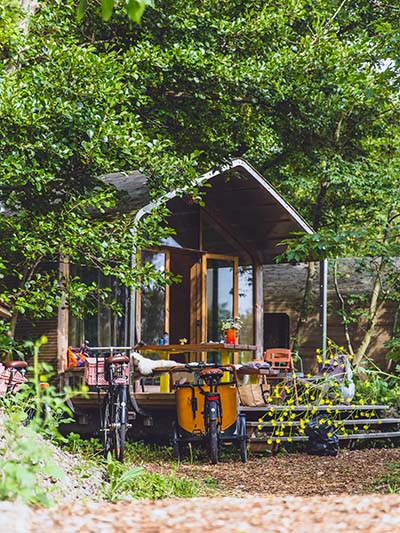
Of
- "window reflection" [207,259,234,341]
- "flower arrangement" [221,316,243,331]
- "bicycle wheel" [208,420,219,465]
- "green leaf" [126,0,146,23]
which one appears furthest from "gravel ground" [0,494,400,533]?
"window reflection" [207,259,234,341]

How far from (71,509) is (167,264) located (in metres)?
9.86

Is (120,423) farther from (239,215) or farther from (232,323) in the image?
(239,215)

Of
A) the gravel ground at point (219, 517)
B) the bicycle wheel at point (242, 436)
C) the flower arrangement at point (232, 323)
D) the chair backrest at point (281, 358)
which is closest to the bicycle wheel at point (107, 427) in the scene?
the bicycle wheel at point (242, 436)

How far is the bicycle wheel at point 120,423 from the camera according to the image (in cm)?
951

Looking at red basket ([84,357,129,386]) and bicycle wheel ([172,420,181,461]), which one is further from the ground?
red basket ([84,357,129,386])

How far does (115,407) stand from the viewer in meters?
9.80

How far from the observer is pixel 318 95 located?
13602 mm

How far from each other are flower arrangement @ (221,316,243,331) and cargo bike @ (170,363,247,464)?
4.39 meters

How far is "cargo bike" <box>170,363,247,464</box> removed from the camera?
1023 cm

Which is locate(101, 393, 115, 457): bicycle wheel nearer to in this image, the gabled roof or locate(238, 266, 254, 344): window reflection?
the gabled roof

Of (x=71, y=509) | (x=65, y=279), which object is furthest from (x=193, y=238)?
(x=71, y=509)

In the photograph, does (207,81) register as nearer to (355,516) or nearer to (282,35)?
(282,35)

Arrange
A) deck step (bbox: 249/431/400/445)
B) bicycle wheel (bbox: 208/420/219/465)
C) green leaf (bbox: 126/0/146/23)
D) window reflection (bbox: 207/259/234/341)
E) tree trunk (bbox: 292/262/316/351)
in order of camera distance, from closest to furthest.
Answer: green leaf (bbox: 126/0/146/23) → bicycle wheel (bbox: 208/420/219/465) → deck step (bbox: 249/431/400/445) → window reflection (bbox: 207/259/234/341) → tree trunk (bbox: 292/262/316/351)

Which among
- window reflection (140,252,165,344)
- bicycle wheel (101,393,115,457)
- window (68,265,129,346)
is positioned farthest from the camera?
window reflection (140,252,165,344)
